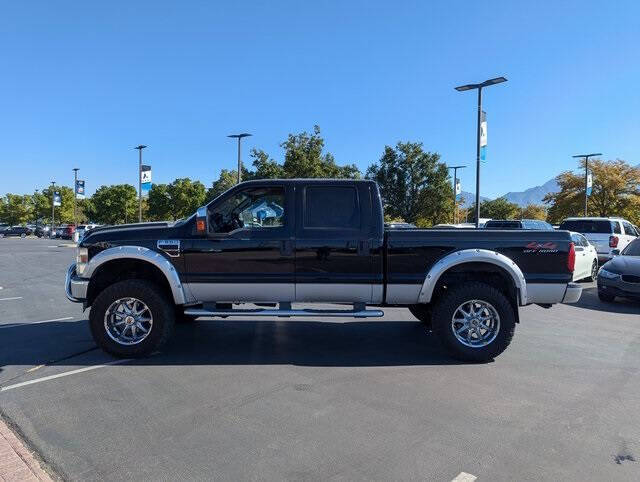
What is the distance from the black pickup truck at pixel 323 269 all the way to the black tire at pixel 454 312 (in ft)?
0.04

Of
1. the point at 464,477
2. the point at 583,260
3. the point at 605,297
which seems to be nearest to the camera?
the point at 464,477

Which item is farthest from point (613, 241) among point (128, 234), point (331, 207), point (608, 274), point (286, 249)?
point (128, 234)

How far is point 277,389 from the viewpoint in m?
4.61

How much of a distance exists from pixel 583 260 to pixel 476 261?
29.8ft

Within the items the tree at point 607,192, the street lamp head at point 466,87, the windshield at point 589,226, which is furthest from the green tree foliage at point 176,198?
the windshield at point 589,226

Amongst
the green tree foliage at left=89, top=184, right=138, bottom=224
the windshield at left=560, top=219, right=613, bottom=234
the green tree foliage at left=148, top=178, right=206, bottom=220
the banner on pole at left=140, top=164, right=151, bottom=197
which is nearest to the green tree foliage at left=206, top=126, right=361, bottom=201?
the banner on pole at left=140, top=164, right=151, bottom=197

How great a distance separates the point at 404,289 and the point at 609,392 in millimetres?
2239

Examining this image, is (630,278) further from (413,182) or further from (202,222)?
(413,182)

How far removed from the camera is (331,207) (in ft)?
18.7

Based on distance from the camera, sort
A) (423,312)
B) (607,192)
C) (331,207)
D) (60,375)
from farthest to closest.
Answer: (607,192), (423,312), (331,207), (60,375)

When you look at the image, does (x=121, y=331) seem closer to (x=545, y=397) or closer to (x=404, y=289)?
(x=404, y=289)

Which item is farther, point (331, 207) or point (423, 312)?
point (423, 312)

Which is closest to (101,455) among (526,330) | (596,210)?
(526,330)

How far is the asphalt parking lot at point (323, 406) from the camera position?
3230 millimetres
